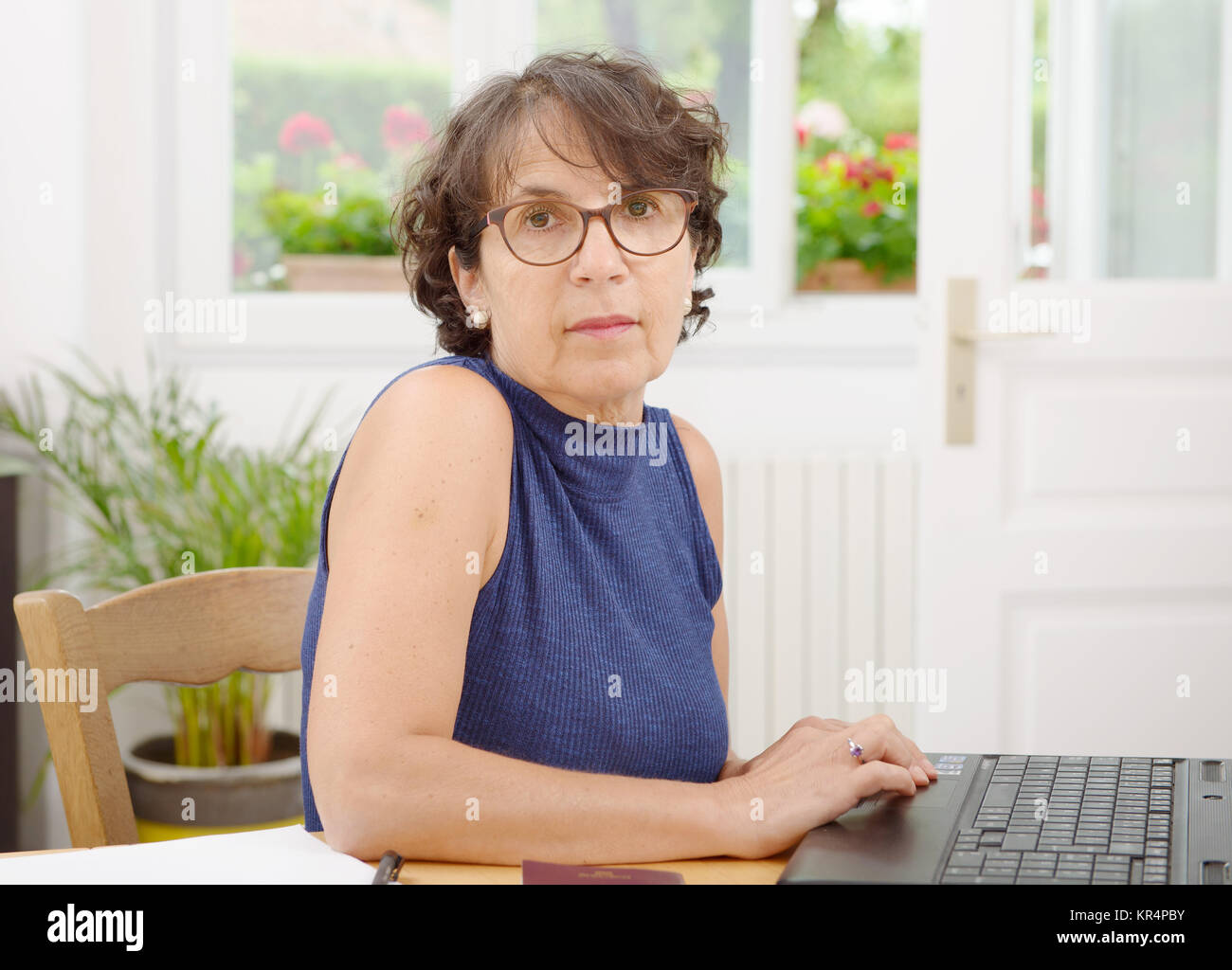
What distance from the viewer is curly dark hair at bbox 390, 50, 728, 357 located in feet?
3.68

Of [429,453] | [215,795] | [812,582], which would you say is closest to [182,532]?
[215,795]

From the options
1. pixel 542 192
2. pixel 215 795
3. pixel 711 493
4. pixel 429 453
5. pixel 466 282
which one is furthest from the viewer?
pixel 215 795

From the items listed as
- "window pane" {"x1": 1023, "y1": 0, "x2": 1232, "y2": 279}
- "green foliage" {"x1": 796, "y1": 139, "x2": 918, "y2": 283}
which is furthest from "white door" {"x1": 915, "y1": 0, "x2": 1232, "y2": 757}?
"green foliage" {"x1": 796, "y1": 139, "x2": 918, "y2": 283}

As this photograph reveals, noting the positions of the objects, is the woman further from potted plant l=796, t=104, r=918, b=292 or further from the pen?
potted plant l=796, t=104, r=918, b=292

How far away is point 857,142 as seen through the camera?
10.7 feet

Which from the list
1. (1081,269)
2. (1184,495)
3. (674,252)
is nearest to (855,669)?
(1184,495)

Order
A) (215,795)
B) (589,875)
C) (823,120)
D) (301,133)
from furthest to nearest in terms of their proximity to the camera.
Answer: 1. (823,120)
2. (301,133)
3. (215,795)
4. (589,875)

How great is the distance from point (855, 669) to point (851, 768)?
1.85 metres

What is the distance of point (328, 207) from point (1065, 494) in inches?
68.2

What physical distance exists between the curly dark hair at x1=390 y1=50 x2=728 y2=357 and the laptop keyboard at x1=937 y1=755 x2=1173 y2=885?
613mm

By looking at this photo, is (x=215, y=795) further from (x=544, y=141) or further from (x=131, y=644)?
(x=544, y=141)

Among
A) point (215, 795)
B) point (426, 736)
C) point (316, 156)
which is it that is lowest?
point (215, 795)

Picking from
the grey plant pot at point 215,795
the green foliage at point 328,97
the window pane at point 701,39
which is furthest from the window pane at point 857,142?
the grey plant pot at point 215,795

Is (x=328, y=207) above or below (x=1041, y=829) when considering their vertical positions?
above
